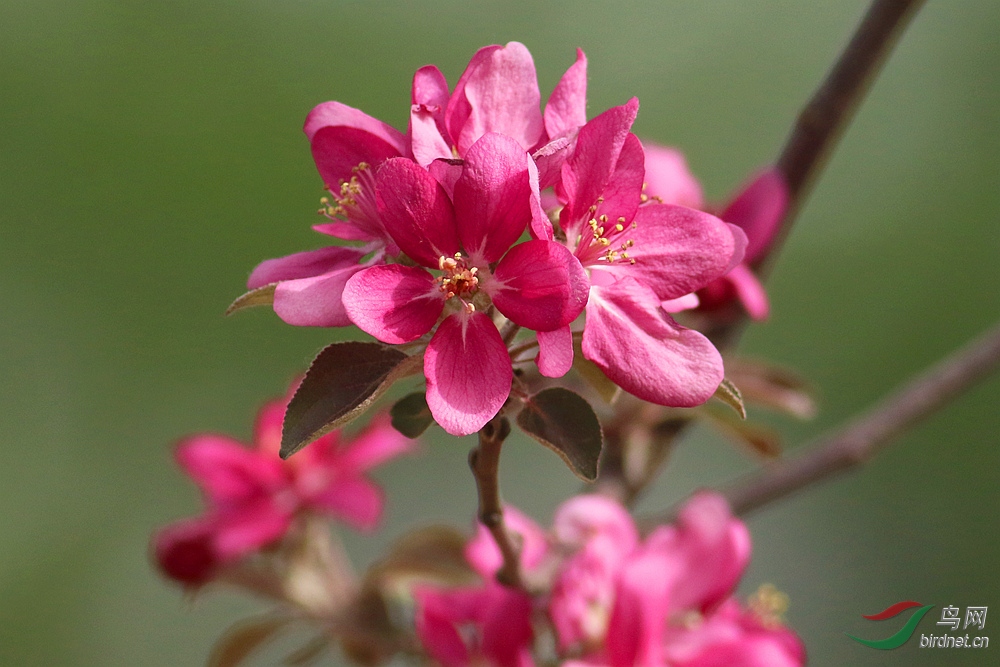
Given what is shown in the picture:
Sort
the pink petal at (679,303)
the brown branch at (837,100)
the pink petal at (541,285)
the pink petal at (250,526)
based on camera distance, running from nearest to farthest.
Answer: the pink petal at (541,285)
the pink petal at (679,303)
the brown branch at (837,100)
the pink petal at (250,526)

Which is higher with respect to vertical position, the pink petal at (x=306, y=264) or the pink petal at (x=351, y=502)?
the pink petal at (x=306, y=264)

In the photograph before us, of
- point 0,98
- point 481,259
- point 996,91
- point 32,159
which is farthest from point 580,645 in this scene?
point 996,91

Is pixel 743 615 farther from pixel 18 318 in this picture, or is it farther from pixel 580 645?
pixel 18 318

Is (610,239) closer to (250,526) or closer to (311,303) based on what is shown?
(311,303)

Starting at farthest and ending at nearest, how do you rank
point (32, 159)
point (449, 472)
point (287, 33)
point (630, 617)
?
point (287, 33) → point (32, 159) → point (449, 472) → point (630, 617)

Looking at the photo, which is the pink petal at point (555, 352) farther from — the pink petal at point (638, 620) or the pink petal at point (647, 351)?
the pink petal at point (638, 620)

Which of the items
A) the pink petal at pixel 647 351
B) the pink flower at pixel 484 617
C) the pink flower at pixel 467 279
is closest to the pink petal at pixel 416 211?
the pink flower at pixel 467 279
